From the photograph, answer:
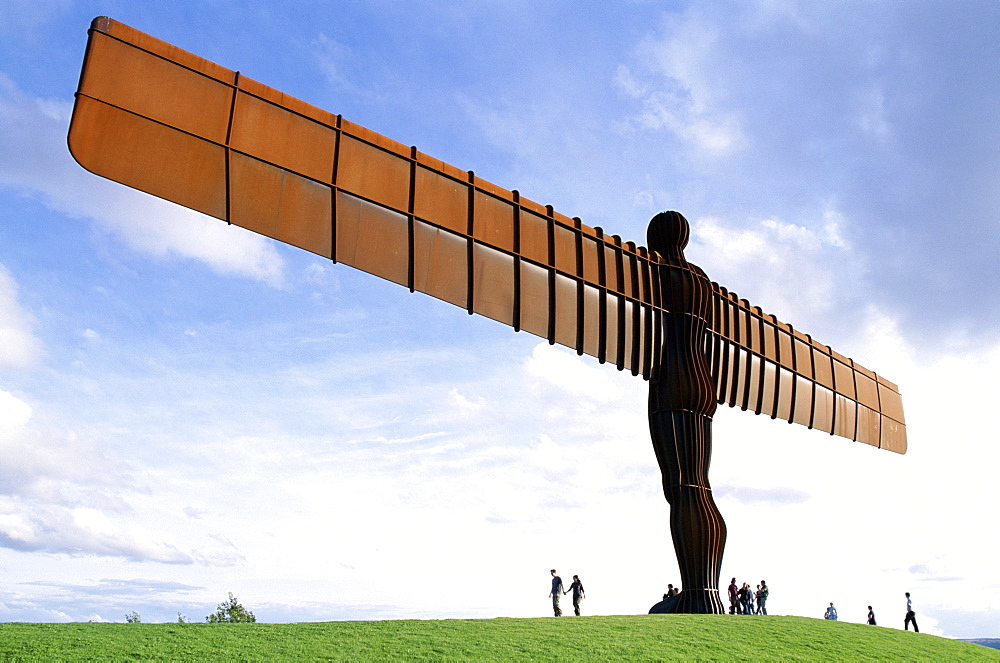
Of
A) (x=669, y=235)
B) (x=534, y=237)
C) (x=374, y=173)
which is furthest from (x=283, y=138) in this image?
(x=669, y=235)

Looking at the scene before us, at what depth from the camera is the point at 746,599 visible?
20.7 meters

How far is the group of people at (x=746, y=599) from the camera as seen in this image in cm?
1955

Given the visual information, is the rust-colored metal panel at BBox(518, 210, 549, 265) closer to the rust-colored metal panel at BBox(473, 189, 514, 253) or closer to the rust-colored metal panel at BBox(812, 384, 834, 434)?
the rust-colored metal panel at BBox(473, 189, 514, 253)

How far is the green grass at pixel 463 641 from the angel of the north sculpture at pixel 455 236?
7.68 ft

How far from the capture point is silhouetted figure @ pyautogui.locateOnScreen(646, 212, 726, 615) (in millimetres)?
16219

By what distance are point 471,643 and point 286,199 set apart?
7250mm

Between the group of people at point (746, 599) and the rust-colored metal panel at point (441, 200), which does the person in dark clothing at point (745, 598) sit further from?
the rust-colored metal panel at point (441, 200)

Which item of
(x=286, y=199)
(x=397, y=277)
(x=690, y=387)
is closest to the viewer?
(x=286, y=199)

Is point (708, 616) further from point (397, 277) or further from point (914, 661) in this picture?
point (397, 277)

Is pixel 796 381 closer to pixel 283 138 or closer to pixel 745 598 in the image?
pixel 745 598

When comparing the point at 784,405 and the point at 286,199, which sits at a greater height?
the point at 286,199

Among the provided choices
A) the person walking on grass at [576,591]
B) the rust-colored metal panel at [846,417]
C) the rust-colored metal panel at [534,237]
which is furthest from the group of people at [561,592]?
the rust-colored metal panel at [846,417]

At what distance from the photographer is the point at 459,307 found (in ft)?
49.3

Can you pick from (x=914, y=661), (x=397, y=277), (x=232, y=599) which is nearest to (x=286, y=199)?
(x=397, y=277)
